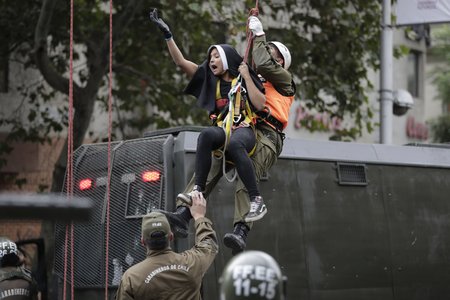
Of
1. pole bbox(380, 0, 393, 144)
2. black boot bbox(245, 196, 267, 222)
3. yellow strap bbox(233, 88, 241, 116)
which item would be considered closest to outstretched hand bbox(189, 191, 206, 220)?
black boot bbox(245, 196, 267, 222)

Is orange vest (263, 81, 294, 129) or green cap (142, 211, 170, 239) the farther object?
orange vest (263, 81, 294, 129)

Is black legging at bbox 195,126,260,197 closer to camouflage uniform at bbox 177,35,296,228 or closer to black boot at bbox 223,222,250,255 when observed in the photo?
camouflage uniform at bbox 177,35,296,228

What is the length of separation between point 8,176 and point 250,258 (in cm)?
1615

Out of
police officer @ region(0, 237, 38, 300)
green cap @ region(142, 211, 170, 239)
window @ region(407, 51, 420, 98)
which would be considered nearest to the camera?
green cap @ region(142, 211, 170, 239)

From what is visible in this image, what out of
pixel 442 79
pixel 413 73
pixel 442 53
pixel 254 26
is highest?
pixel 413 73

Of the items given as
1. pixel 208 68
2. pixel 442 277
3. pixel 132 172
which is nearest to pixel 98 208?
pixel 132 172

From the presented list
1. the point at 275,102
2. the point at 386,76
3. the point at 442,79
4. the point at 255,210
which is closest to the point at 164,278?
the point at 255,210

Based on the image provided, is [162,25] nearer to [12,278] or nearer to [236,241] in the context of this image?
[236,241]

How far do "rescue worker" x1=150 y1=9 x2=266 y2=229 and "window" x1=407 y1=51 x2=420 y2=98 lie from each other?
82.7ft

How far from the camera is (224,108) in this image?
750 cm

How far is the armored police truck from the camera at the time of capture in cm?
934

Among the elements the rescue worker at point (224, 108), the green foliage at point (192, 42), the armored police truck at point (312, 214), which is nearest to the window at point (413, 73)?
the green foliage at point (192, 42)

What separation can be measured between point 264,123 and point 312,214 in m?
2.65

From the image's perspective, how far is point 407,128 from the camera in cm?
3156
